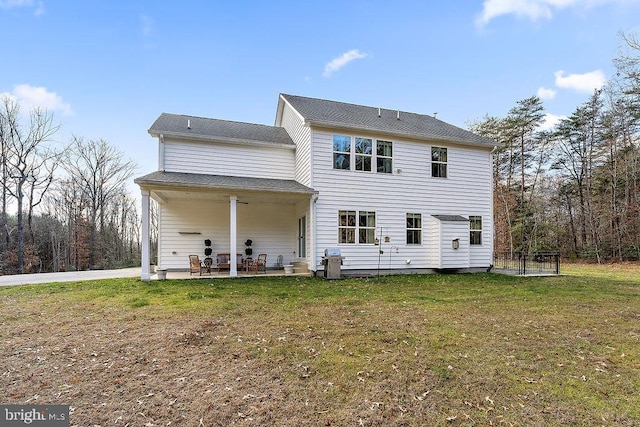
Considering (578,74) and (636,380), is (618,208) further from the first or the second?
(636,380)

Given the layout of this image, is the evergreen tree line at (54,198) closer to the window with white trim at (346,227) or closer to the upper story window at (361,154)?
the window with white trim at (346,227)

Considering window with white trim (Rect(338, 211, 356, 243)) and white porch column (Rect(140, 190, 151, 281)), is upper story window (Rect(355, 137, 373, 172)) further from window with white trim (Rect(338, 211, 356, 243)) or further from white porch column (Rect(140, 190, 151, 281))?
white porch column (Rect(140, 190, 151, 281))

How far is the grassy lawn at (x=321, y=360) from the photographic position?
2.74 meters

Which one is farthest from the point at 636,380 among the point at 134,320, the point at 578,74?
the point at 578,74

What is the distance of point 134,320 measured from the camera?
5410 mm

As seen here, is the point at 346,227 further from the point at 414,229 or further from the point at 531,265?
the point at 531,265

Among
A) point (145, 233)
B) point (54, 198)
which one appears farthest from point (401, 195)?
point (54, 198)

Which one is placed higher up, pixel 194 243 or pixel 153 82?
pixel 153 82

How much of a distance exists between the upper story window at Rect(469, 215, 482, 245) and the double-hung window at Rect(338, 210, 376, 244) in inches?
171

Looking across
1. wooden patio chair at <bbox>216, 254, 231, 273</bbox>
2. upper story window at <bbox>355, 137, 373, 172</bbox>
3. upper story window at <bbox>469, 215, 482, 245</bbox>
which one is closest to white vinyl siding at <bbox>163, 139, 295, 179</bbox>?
upper story window at <bbox>355, 137, 373, 172</bbox>

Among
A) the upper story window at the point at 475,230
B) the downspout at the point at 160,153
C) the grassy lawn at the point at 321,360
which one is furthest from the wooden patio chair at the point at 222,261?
the upper story window at the point at 475,230

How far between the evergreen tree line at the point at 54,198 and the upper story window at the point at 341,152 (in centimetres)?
1852

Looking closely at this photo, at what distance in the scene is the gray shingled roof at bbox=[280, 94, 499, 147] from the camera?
451 inches

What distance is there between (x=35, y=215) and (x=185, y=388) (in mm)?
27694
